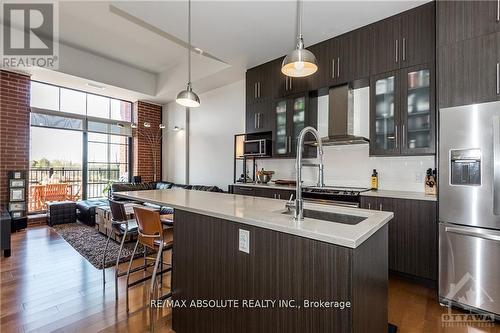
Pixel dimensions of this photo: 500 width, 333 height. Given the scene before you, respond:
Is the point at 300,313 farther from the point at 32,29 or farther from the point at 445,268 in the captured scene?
the point at 32,29

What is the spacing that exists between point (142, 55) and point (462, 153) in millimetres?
5531

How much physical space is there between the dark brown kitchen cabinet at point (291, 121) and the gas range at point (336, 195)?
28.8 inches

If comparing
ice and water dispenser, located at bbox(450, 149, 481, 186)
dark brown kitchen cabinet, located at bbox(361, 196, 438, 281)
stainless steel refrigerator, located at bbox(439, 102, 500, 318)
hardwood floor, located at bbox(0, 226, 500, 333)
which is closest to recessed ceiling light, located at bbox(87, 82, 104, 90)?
hardwood floor, located at bbox(0, 226, 500, 333)

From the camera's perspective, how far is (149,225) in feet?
6.73

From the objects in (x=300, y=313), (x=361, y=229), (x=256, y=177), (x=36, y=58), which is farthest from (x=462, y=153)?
(x=36, y=58)

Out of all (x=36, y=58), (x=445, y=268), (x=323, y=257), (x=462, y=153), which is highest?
(x=36, y=58)

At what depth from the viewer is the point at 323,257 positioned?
116 cm

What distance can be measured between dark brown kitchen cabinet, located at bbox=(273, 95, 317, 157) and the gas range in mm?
731

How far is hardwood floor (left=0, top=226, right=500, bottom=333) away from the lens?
6.40 feet

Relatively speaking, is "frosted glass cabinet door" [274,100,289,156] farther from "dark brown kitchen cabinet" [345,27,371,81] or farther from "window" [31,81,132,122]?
"window" [31,81,132,122]

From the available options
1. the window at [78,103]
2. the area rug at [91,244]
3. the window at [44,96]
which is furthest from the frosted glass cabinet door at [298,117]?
the window at [44,96]

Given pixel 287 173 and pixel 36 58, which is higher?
pixel 36 58

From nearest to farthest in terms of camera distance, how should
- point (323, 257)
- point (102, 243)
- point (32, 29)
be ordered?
point (323, 257) → point (102, 243) → point (32, 29)

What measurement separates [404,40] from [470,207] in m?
1.93
